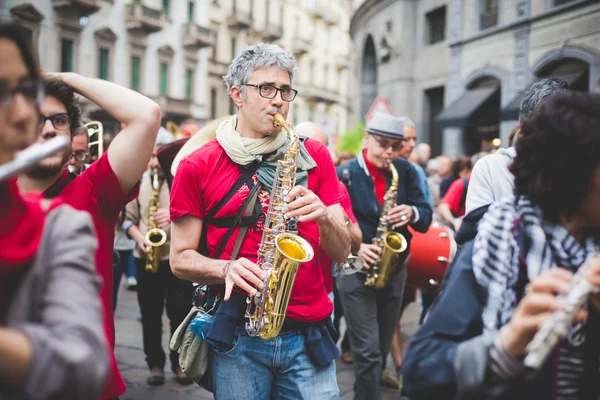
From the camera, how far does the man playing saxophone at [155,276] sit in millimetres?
5535

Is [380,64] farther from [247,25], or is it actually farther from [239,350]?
[239,350]

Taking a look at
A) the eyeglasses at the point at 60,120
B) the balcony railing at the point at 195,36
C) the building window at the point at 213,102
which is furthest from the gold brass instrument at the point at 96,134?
the building window at the point at 213,102

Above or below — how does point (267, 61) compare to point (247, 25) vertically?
below

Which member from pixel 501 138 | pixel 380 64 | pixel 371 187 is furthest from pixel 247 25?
pixel 371 187

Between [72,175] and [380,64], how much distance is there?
25.4m

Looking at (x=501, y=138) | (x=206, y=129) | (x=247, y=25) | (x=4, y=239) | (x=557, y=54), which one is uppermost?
(x=247, y=25)

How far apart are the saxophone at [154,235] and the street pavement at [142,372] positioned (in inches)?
37.7

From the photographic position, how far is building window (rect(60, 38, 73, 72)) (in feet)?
87.5

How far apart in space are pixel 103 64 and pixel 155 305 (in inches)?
1002

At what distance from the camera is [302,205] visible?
8.98ft

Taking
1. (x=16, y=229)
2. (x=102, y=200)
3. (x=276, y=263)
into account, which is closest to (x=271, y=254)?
(x=276, y=263)

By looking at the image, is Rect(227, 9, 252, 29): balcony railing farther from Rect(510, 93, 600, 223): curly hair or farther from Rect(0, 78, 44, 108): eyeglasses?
Rect(0, 78, 44, 108): eyeglasses

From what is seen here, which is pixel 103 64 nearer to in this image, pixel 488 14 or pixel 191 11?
pixel 191 11

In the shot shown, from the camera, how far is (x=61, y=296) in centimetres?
134
